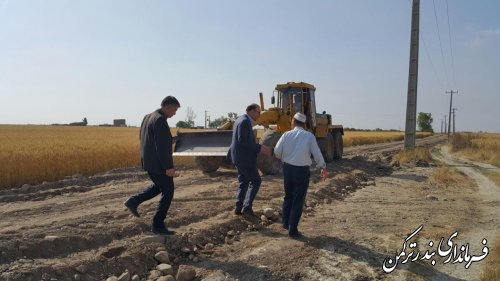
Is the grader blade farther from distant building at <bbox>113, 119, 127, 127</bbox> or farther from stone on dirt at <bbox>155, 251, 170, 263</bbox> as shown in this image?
distant building at <bbox>113, 119, 127, 127</bbox>

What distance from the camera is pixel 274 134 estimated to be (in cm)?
1301

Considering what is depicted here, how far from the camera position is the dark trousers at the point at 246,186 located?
280 inches

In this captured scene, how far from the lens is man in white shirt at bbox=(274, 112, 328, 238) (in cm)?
629

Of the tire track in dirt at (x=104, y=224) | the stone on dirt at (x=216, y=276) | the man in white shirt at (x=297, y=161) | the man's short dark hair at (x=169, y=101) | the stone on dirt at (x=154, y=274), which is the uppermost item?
the man's short dark hair at (x=169, y=101)

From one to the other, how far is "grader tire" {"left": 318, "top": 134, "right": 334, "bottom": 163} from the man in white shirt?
11.5 m

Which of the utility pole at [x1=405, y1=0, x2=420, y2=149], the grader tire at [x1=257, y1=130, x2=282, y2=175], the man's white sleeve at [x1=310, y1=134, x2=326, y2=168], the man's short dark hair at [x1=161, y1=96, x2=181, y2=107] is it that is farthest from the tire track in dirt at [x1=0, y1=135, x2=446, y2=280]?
the utility pole at [x1=405, y1=0, x2=420, y2=149]

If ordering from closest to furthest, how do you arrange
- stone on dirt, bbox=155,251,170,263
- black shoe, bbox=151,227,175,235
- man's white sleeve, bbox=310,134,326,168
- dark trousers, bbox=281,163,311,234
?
stone on dirt, bbox=155,251,170,263
black shoe, bbox=151,227,175,235
man's white sleeve, bbox=310,134,326,168
dark trousers, bbox=281,163,311,234

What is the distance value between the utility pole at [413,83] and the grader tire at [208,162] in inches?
531

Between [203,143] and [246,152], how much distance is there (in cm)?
585

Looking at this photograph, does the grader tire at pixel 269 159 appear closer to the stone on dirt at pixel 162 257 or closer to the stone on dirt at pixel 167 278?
the stone on dirt at pixel 162 257

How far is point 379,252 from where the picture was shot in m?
5.89

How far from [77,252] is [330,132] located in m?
15.8

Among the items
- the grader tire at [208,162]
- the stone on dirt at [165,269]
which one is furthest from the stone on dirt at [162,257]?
the grader tire at [208,162]

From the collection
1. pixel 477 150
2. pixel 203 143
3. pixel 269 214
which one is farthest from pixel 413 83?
pixel 269 214
